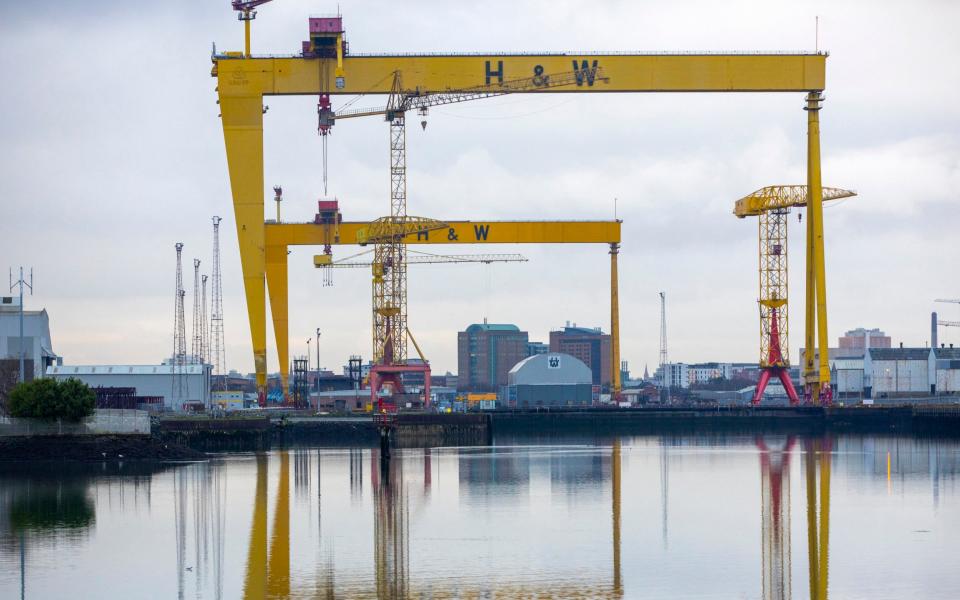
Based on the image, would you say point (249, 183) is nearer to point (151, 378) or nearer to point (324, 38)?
point (324, 38)

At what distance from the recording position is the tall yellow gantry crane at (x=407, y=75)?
199 ft

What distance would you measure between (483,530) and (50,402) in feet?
78.3

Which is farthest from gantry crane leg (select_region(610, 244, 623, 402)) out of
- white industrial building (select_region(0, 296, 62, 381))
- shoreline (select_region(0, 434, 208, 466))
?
shoreline (select_region(0, 434, 208, 466))

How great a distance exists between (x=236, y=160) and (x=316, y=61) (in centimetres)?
638

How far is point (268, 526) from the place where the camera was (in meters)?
31.1

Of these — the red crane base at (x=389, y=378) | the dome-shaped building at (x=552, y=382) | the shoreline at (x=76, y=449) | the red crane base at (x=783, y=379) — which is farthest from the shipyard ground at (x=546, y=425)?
the dome-shaped building at (x=552, y=382)

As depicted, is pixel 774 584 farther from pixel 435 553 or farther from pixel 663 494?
pixel 663 494

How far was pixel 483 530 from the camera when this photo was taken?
30.0 m

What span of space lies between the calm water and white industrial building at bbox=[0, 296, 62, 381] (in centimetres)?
2645

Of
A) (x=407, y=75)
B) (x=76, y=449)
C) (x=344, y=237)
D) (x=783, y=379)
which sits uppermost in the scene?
(x=407, y=75)

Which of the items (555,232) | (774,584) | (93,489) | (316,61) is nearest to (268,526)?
(93,489)

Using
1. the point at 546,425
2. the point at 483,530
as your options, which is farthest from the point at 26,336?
the point at 483,530

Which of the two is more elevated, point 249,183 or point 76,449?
point 249,183

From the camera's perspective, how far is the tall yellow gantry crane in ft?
199
